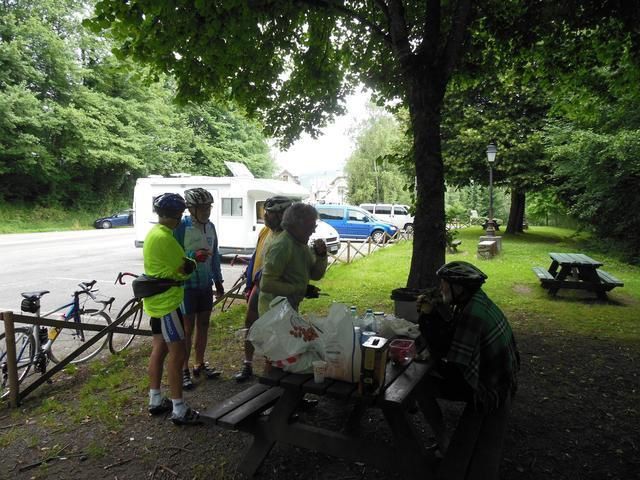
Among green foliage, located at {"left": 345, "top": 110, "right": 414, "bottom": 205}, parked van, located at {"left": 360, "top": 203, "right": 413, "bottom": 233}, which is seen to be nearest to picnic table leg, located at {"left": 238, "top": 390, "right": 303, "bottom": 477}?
parked van, located at {"left": 360, "top": 203, "right": 413, "bottom": 233}

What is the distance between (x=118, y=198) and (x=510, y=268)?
31.3 m

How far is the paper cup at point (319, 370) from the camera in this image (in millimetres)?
2342

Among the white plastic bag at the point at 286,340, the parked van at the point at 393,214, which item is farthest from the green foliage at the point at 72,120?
the white plastic bag at the point at 286,340

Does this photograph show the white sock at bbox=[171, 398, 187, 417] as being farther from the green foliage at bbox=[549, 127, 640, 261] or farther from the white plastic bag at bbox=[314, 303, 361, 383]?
the green foliage at bbox=[549, 127, 640, 261]

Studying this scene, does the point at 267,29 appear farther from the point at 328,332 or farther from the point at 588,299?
the point at 588,299

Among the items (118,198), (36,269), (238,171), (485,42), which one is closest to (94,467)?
(485,42)

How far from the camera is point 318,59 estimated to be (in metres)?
6.76

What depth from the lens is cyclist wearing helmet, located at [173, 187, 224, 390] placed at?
3.88 meters

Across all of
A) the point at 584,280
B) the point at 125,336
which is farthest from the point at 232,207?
the point at 584,280

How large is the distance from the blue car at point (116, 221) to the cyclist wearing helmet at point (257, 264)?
28.4m

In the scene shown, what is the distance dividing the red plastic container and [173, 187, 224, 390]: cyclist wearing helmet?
1851 millimetres

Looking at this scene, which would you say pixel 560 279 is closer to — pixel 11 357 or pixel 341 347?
pixel 341 347

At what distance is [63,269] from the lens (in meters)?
Result: 11.2

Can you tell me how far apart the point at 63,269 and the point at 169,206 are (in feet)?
32.3
